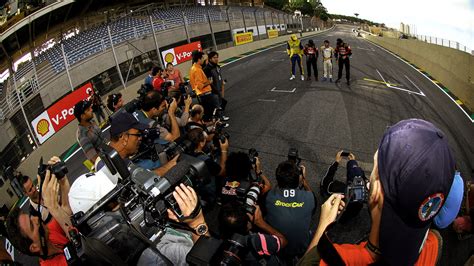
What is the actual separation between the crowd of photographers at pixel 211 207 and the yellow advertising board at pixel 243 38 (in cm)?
1880

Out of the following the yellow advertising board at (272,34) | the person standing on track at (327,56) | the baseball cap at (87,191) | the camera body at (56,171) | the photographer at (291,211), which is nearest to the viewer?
the camera body at (56,171)

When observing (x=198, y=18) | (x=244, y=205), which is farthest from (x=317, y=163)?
(x=198, y=18)

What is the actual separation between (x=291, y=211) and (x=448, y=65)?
13051mm

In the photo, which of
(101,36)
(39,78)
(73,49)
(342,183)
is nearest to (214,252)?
(342,183)

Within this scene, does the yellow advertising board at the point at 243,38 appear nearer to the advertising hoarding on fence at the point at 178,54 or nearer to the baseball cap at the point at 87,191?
the advertising hoarding on fence at the point at 178,54

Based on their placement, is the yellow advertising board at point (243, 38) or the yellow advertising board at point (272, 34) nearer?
the yellow advertising board at point (243, 38)

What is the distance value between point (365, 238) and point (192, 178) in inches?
52.4

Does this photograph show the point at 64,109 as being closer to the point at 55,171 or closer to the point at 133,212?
the point at 55,171

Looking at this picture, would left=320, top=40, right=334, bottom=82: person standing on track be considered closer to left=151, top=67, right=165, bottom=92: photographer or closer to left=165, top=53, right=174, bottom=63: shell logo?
left=151, top=67, right=165, bottom=92: photographer

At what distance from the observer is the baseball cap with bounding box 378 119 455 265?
1.06 meters

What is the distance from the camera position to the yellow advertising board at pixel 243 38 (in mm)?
22436

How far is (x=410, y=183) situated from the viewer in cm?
106

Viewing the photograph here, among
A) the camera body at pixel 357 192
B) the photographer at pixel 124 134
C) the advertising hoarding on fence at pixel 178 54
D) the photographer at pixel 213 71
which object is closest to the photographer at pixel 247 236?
the camera body at pixel 357 192

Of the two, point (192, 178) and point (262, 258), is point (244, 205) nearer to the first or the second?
point (262, 258)
